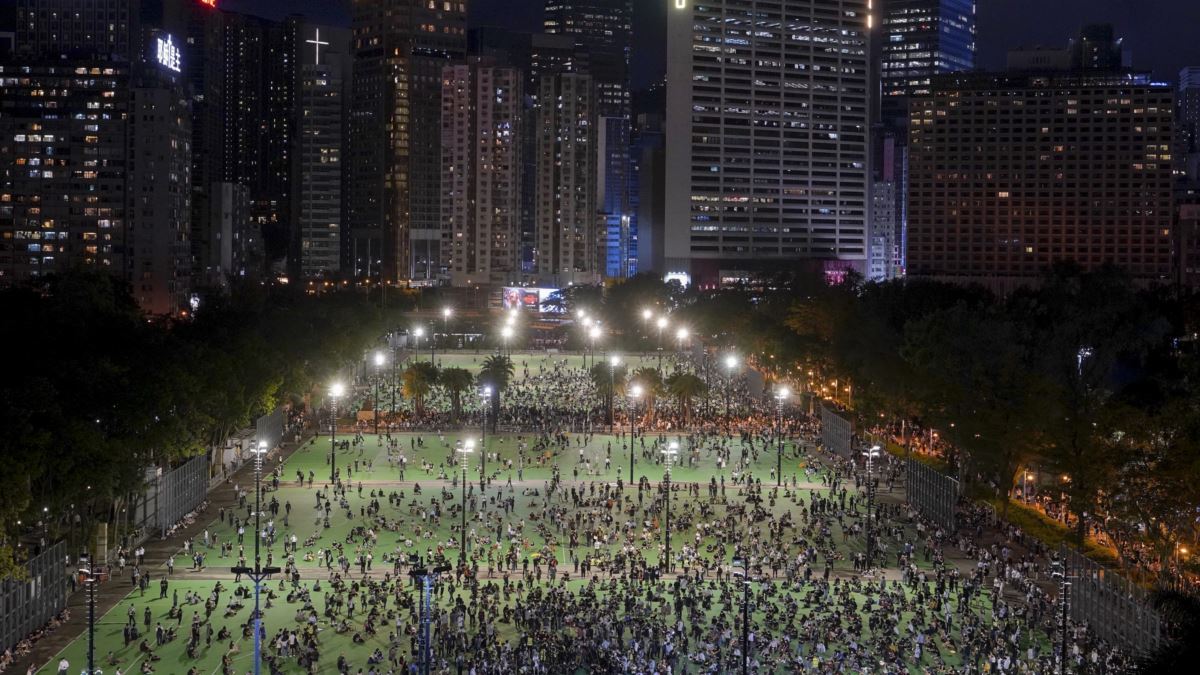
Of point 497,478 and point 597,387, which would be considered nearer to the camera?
point 497,478

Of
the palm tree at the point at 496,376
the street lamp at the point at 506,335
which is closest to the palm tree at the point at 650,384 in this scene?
the palm tree at the point at 496,376

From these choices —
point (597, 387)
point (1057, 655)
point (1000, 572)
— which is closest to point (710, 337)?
point (597, 387)

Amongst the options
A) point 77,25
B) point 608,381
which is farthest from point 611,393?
point 77,25

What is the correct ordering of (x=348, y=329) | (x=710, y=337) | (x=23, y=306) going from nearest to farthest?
(x=23, y=306)
(x=348, y=329)
(x=710, y=337)

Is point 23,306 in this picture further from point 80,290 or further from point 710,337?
point 710,337

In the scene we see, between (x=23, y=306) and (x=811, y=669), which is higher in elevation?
(x=23, y=306)

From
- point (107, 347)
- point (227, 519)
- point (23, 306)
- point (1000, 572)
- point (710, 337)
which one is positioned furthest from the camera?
point (710, 337)

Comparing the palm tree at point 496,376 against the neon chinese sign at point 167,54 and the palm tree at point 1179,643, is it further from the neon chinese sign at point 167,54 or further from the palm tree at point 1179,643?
the neon chinese sign at point 167,54
